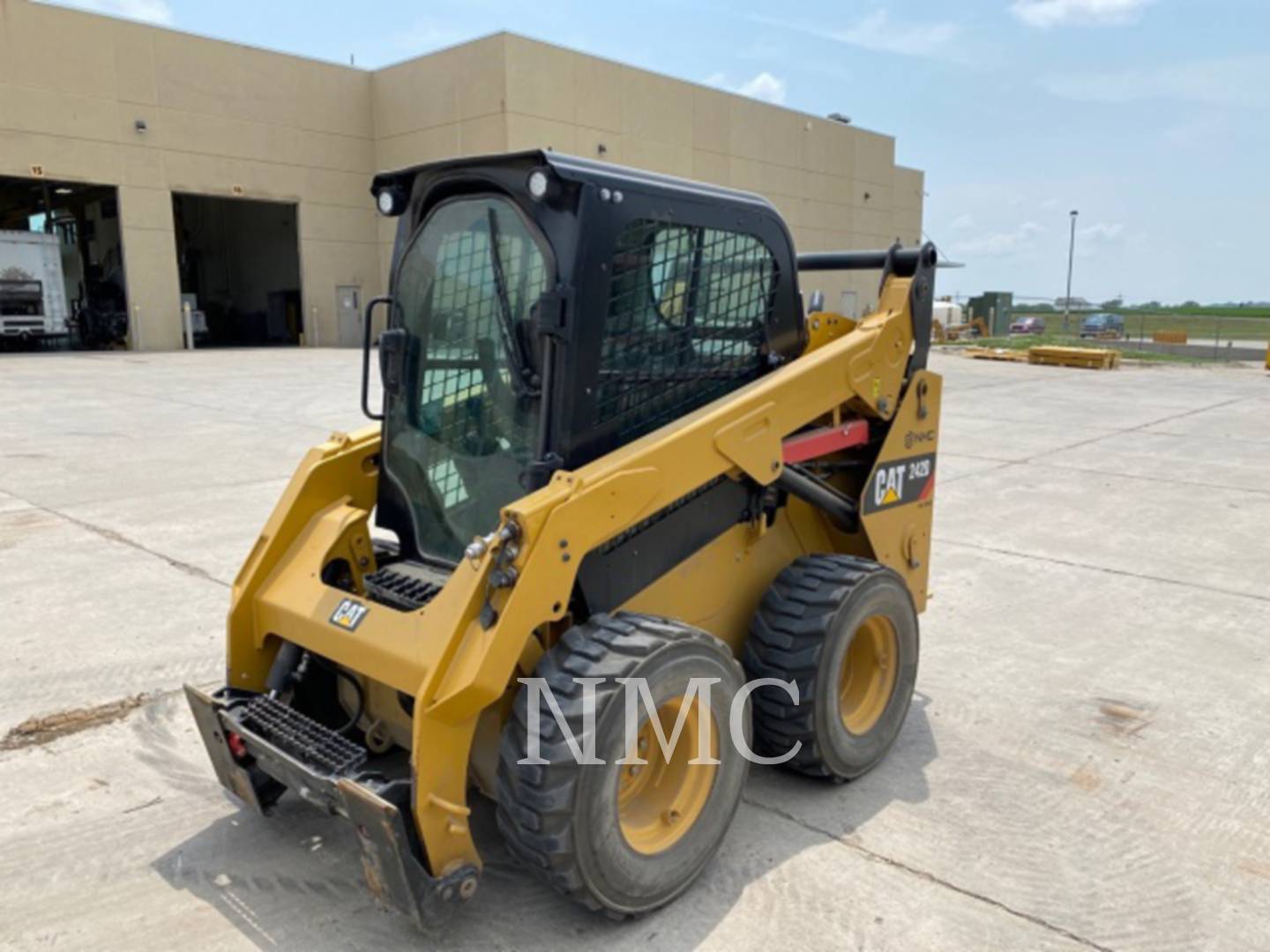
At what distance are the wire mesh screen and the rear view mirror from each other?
803 millimetres

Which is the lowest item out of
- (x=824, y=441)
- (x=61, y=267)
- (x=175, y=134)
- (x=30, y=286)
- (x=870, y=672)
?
(x=870, y=672)

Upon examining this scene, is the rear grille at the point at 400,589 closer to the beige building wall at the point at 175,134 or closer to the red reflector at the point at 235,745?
the red reflector at the point at 235,745

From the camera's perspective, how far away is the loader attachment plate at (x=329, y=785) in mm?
2391

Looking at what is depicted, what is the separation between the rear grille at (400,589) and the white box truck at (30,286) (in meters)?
25.9

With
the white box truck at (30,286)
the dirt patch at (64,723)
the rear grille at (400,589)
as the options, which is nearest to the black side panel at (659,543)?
the rear grille at (400,589)

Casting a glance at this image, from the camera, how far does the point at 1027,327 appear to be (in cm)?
4744

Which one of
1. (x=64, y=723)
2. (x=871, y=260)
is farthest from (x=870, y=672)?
(x=64, y=723)

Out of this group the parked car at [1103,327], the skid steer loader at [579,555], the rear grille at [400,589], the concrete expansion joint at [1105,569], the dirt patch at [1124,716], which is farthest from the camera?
the parked car at [1103,327]

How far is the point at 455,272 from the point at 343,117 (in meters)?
29.4

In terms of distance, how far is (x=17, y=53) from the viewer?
76.7 feet

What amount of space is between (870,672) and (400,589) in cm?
180

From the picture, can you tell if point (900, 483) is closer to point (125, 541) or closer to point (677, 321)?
point (677, 321)

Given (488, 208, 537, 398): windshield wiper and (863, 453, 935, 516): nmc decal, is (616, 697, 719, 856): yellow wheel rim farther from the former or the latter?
(863, 453, 935, 516): nmc decal

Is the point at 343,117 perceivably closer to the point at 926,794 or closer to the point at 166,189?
the point at 166,189
